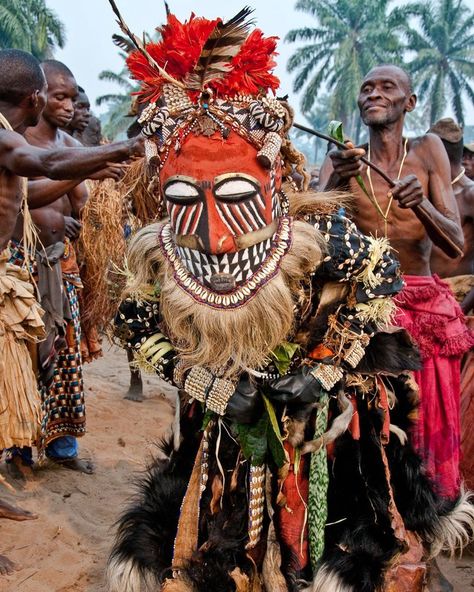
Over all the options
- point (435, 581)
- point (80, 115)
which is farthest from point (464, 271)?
point (80, 115)

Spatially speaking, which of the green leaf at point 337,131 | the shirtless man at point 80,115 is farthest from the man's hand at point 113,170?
the shirtless man at point 80,115

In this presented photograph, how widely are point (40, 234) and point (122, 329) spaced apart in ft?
6.05

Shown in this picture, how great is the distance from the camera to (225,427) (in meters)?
2.36

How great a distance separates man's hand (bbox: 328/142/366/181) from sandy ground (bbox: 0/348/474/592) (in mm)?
1949

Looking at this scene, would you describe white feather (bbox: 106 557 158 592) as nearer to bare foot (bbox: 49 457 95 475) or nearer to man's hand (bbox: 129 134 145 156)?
man's hand (bbox: 129 134 145 156)

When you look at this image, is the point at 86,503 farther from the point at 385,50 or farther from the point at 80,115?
the point at 385,50

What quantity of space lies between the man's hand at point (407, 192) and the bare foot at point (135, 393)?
3.90 meters

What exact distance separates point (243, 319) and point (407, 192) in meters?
1.01

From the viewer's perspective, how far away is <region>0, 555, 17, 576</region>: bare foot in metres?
2.99

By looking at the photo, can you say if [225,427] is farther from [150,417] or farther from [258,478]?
[150,417]

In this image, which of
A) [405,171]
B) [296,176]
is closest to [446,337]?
[405,171]

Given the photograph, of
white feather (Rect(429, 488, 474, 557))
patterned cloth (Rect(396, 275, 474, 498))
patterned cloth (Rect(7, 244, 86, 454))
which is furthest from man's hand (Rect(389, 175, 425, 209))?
patterned cloth (Rect(7, 244, 86, 454))

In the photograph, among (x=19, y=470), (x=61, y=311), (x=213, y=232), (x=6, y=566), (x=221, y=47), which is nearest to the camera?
(x=221, y=47)

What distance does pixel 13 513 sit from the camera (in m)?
3.52
